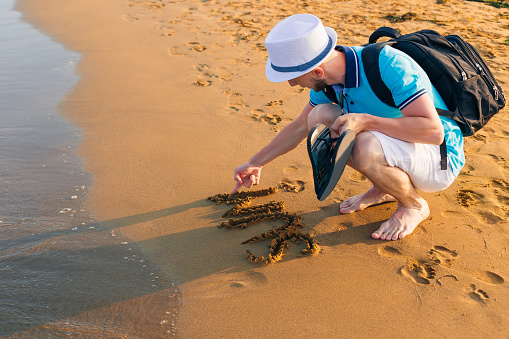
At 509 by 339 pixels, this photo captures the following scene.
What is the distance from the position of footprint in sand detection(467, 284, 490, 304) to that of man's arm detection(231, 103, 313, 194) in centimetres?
127

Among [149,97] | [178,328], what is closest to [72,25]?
[149,97]

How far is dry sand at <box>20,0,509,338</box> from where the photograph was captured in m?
2.22

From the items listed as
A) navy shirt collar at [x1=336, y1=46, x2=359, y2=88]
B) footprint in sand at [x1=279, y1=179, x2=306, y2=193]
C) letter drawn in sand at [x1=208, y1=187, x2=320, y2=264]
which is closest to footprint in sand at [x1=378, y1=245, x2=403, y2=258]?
letter drawn in sand at [x1=208, y1=187, x2=320, y2=264]

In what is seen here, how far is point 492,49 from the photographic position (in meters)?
5.43

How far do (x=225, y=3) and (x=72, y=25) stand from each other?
7.88 feet

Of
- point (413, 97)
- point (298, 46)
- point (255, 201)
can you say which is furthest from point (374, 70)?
point (255, 201)

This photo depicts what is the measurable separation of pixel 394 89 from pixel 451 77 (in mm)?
352

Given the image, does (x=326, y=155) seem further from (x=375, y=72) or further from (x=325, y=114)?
(x=375, y=72)

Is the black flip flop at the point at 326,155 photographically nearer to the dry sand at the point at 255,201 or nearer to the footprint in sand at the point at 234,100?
the dry sand at the point at 255,201

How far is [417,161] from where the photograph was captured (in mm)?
2512

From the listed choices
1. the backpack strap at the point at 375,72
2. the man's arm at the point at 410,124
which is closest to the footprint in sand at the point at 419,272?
the man's arm at the point at 410,124

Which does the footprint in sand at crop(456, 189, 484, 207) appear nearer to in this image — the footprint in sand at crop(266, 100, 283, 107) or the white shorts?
the white shorts

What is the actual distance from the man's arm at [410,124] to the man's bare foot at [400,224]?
508mm

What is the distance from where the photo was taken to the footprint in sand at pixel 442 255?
8.27 feet
